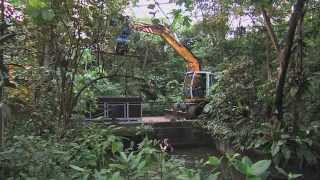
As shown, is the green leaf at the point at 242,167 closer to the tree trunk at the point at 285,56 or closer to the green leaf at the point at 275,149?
the tree trunk at the point at 285,56

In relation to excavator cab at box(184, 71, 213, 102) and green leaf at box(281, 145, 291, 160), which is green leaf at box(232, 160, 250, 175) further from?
excavator cab at box(184, 71, 213, 102)

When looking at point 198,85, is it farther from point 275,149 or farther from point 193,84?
point 275,149

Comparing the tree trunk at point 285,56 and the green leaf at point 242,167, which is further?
the tree trunk at point 285,56

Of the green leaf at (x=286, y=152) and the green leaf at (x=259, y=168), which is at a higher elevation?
the green leaf at (x=259, y=168)

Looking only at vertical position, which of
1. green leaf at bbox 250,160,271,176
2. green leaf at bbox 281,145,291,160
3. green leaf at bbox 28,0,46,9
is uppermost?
green leaf at bbox 28,0,46,9

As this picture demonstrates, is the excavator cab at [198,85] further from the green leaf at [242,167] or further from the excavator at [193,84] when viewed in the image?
the green leaf at [242,167]

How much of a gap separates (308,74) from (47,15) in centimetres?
540

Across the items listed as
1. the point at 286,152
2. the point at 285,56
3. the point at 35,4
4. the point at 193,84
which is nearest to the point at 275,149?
the point at 286,152

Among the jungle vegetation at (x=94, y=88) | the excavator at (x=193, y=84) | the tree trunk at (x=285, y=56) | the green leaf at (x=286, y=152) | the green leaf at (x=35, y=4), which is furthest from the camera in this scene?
the excavator at (x=193, y=84)

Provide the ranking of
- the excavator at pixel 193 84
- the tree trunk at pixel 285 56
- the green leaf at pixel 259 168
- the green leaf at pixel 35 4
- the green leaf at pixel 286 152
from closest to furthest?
the green leaf at pixel 259 168, the green leaf at pixel 35 4, the tree trunk at pixel 285 56, the green leaf at pixel 286 152, the excavator at pixel 193 84

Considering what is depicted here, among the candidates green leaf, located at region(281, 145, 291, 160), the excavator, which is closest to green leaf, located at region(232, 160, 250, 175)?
green leaf, located at region(281, 145, 291, 160)

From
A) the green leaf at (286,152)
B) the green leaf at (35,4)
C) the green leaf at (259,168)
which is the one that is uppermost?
the green leaf at (35,4)

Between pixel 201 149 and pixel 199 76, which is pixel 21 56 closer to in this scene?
pixel 201 149

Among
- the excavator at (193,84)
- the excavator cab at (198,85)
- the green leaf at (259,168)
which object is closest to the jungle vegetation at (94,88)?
the green leaf at (259,168)
